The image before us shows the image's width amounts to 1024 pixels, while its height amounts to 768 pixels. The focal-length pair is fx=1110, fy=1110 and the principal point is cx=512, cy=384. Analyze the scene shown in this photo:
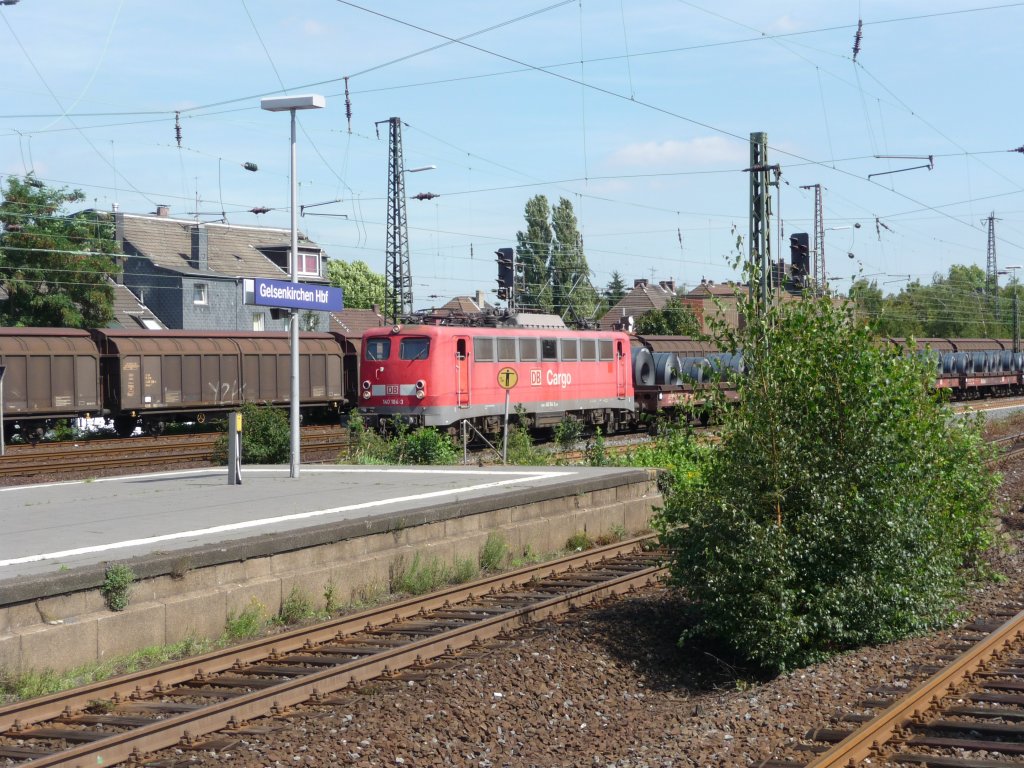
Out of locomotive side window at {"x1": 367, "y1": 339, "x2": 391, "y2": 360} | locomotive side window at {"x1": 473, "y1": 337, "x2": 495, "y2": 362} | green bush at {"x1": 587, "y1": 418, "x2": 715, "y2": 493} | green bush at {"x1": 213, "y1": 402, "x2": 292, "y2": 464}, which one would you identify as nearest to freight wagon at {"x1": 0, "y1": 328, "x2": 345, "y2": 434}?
locomotive side window at {"x1": 367, "y1": 339, "x2": 391, "y2": 360}

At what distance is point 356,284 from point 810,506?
3751 inches

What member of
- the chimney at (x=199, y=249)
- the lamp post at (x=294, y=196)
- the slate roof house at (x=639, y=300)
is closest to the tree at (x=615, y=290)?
the slate roof house at (x=639, y=300)

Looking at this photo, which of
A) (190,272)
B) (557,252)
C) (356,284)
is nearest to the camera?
(190,272)

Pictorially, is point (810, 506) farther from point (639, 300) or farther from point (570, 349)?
point (639, 300)

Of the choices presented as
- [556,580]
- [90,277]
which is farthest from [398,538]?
[90,277]

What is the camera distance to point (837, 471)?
9180 mm

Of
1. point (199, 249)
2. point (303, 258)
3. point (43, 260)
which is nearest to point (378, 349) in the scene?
point (43, 260)

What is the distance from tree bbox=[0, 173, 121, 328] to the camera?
43.3 metres

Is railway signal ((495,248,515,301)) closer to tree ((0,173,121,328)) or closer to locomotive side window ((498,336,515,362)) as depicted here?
locomotive side window ((498,336,515,362))

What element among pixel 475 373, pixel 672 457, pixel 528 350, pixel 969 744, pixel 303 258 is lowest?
pixel 969 744

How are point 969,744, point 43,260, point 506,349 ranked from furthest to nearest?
point 43,260 → point 506,349 → point 969,744

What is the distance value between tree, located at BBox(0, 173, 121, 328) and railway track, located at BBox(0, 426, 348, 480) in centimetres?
1720

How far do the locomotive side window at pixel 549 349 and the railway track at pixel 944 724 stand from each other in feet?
59.2

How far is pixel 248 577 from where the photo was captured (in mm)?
9930
